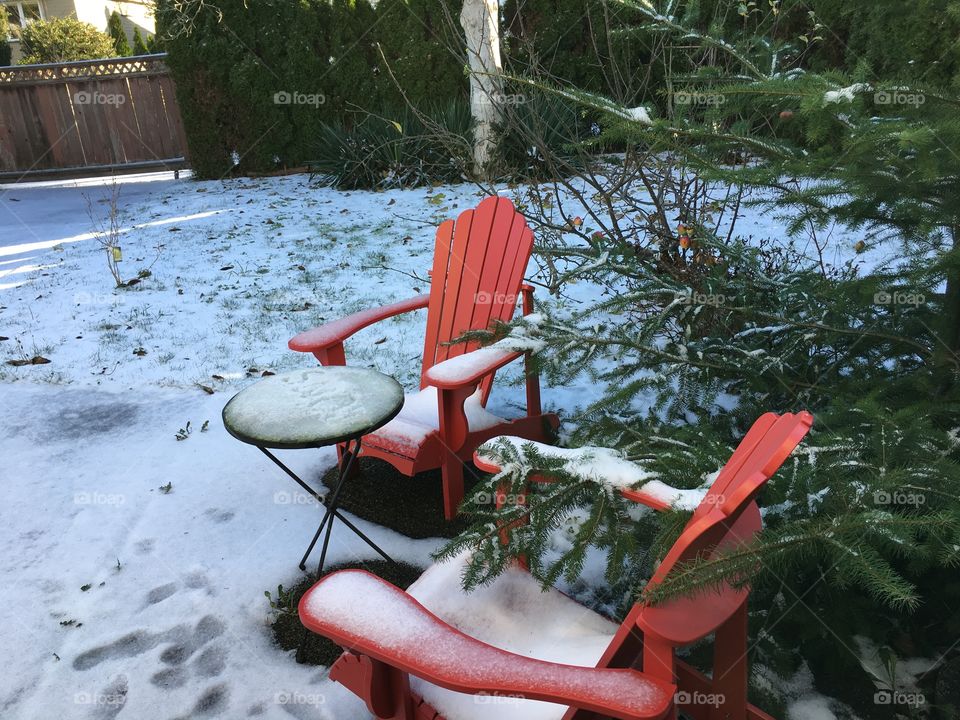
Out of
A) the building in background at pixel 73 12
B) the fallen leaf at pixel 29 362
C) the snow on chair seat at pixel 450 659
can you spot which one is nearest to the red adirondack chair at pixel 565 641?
the snow on chair seat at pixel 450 659

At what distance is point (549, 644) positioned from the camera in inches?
62.2

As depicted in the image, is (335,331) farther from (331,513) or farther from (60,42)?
(60,42)

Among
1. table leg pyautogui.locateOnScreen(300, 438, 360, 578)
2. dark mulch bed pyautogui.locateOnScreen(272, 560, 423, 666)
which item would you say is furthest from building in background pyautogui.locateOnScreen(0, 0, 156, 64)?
dark mulch bed pyautogui.locateOnScreen(272, 560, 423, 666)

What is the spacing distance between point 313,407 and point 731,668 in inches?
54.7

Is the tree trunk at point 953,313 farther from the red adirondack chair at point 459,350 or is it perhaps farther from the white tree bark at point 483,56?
the white tree bark at point 483,56

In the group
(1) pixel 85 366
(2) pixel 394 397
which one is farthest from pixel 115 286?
(2) pixel 394 397

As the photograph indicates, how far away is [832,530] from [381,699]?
3.06ft

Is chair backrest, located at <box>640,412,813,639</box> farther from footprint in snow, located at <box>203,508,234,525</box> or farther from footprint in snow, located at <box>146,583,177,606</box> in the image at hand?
footprint in snow, located at <box>203,508,234,525</box>

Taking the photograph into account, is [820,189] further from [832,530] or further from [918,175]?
[832,530]

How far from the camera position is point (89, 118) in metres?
10.0

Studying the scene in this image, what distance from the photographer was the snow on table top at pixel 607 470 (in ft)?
4.58

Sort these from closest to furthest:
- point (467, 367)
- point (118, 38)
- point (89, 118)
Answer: point (467, 367) → point (89, 118) → point (118, 38)

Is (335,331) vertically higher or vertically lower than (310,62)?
lower

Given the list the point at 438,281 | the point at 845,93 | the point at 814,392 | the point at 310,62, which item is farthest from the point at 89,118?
the point at 845,93
